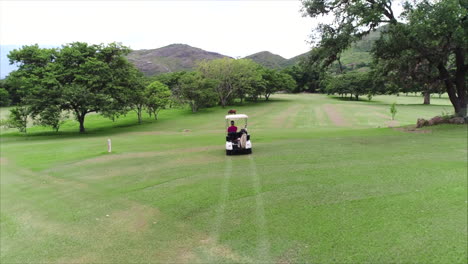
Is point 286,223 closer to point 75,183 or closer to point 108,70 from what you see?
point 75,183

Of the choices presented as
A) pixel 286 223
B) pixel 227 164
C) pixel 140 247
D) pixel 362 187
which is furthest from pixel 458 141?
pixel 140 247

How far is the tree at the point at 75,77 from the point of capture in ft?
100

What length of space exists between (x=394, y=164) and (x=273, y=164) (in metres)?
4.58

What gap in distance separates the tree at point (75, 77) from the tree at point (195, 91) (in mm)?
18585

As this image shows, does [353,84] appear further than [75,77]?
Yes

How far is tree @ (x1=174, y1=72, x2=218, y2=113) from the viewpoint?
53.4 m

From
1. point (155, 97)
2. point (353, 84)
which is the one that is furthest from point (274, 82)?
point (155, 97)

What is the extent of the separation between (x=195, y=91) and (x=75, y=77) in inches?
914

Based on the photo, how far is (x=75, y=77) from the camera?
1276 inches

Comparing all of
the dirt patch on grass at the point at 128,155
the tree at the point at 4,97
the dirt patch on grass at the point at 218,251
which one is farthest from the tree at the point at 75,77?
the tree at the point at 4,97

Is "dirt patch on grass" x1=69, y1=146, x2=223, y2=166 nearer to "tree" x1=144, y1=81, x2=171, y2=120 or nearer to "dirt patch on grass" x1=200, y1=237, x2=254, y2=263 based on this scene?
"dirt patch on grass" x1=200, y1=237, x2=254, y2=263

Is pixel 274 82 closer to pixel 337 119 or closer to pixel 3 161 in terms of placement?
pixel 337 119

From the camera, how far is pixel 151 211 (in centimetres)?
818

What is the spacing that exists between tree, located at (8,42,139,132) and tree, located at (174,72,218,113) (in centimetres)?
1858
